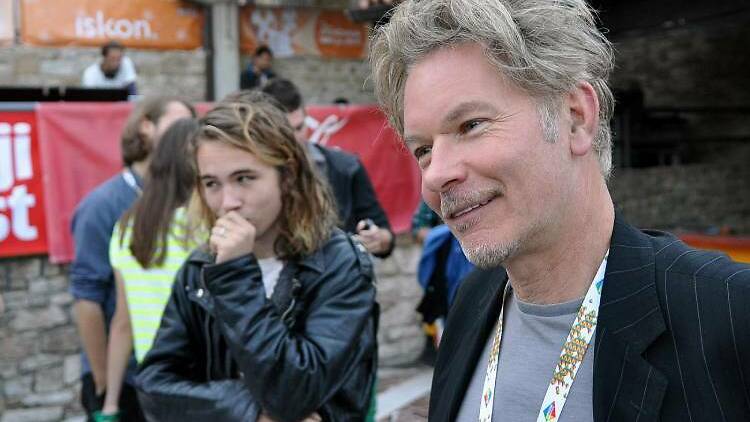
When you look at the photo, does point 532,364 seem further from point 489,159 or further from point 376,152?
point 376,152

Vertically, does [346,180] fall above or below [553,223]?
below

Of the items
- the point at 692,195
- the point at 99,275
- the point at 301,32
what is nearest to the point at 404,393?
the point at 99,275

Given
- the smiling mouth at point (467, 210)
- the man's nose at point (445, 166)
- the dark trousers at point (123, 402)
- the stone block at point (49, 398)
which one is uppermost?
the man's nose at point (445, 166)

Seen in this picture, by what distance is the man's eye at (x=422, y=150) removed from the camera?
138 centimetres

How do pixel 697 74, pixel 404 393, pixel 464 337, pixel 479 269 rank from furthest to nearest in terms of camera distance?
1. pixel 697 74
2. pixel 404 393
3. pixel 479 269
4. pixel 464 337

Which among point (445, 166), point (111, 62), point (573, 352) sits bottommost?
A: point (111, 62)

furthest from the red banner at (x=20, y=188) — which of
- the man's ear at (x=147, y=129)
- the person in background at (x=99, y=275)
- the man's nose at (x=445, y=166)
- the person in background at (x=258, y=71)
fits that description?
the person in background at (x=258, y=71)

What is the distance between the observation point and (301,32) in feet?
40.2

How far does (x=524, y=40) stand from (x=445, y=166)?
23 cm

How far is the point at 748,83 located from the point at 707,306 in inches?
489

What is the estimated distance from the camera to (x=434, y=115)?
52.0 inches

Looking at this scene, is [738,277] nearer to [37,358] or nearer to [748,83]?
[37,358]

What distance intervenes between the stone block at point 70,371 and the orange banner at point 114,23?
5.81 metres

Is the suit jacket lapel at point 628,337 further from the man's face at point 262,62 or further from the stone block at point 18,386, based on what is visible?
the man's face at point 262,62
